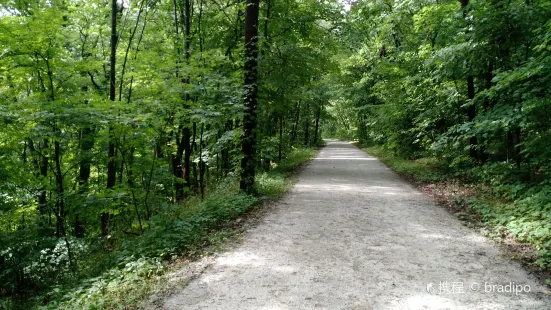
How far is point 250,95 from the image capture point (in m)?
8.73

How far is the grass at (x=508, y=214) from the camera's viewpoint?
4727 mm

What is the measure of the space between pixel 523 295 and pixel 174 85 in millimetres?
6398

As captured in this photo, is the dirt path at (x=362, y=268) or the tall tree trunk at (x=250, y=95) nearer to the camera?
the dirt path at (x=362, y=268)

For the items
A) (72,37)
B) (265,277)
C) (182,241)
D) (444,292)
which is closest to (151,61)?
(72,37)

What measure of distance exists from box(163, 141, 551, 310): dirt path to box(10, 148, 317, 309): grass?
1.36ft

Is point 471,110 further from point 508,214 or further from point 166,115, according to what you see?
point 166,115

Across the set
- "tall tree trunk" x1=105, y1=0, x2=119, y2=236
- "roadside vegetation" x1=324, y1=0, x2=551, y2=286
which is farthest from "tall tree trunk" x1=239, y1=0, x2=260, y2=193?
"roadside vegetation" x1=324, y1=0, x2=551, y2=286

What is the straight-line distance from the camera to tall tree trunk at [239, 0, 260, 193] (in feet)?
28.5

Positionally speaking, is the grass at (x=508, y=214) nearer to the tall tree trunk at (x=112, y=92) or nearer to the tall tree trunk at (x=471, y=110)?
the tall tree trunk at (x=471, y=110)

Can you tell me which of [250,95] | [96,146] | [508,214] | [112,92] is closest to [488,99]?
[508,214]

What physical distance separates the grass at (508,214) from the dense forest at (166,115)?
7 centimetres

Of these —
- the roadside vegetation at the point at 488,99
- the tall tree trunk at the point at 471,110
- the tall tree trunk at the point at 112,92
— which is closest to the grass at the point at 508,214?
the roadside vegetation at the point at 488,99

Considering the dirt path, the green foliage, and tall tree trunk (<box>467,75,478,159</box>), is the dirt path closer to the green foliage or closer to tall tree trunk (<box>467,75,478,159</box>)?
the green foliage

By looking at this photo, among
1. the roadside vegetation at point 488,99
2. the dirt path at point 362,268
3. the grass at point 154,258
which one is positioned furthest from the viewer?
the roadside vegetation at point 488,99
